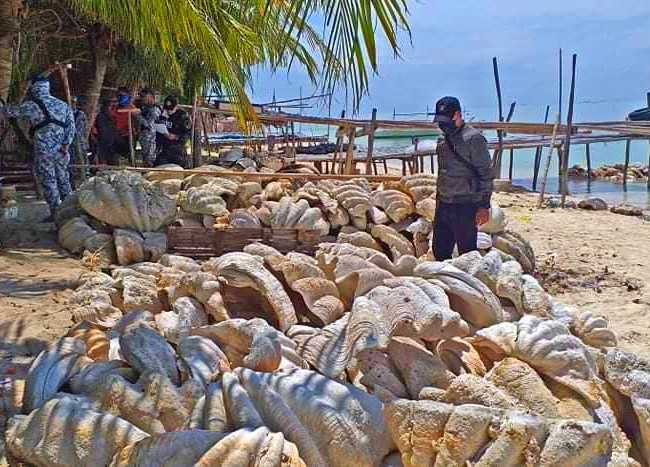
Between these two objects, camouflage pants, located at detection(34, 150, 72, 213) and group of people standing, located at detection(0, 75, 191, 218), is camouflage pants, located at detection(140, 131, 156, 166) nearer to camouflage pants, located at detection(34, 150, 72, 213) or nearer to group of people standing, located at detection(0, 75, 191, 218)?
group of people standing, located at detection(0, 75, 191, 218)

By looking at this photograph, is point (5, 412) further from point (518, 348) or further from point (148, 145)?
point (148, 145)

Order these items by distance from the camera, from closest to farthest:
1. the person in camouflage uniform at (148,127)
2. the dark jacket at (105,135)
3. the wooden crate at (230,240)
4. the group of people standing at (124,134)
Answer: the wooden crate at (230,240), the group of people standing at (124,134), the person in camouflage uniform at (148,127), the dark jacket at (105,135)

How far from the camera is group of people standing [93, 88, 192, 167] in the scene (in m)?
11.2

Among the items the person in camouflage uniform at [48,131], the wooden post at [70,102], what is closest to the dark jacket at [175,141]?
the wooden post at [70,102]

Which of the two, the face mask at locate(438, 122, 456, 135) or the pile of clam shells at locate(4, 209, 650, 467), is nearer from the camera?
the pile of clam shells at locate(4, 209, 650, 467)

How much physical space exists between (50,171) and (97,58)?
424 cm

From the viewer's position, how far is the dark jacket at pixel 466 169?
18.1 ft

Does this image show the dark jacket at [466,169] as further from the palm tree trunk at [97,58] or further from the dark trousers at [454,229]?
the palm tree trunk at [97,58]

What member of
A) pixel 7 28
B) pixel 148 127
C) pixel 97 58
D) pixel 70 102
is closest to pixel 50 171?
pixel 7 28

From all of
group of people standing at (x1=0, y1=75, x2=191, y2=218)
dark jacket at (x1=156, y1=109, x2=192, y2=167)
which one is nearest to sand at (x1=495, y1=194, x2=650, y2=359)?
dark jacket at (x1=156, y1=109, x2=192, y2=167)

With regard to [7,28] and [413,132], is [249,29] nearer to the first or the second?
[7,28]

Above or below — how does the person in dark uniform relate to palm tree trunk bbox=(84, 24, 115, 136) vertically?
below

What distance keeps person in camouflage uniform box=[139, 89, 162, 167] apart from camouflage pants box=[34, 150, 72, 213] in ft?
9.78

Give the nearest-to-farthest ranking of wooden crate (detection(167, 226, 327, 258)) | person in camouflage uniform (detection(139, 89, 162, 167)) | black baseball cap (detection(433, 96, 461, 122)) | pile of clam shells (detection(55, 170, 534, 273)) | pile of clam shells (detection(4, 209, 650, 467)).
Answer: pile of clam shells (detection(4, 209, 650, 467))
black baseball cap (detection(433, 96, 461, 122))
pile of clam shells (detection(55, 170, 534, 273))
wooden crate (detection(167, 226, 327, 258))
person in camouflage uniform (detection(139, 89, 162, 167))
